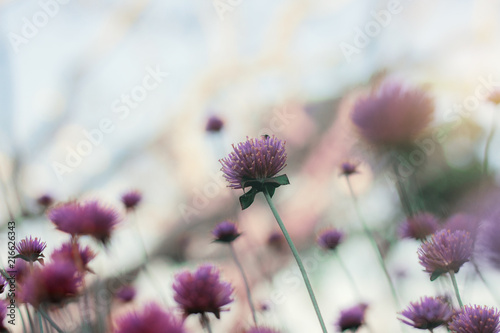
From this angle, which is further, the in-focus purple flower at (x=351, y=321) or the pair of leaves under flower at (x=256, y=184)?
the in-focus purple flower at (x=351, y=321)

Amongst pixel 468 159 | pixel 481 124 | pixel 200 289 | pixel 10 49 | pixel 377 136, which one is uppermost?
pixel 10 49

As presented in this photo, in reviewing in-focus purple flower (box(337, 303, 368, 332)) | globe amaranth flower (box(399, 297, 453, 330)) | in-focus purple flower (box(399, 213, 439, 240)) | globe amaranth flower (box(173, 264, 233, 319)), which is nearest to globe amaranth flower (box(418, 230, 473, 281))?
globe amaranth flower (box(399, 297, 453, 330))

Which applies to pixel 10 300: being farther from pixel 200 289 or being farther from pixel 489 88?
pixel 489 88

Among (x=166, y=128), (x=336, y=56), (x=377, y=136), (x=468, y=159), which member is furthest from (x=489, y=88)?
(x=166, y=128)

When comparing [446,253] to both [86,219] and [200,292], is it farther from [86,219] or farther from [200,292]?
[86,219]

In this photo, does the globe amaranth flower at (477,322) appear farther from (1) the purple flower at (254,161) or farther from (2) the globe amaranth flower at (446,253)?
(1) the purple flower at (254,161)

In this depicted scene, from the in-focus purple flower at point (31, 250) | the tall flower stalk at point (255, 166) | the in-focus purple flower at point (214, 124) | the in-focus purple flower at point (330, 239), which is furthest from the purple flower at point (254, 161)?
Result: the in-focus purple flower at point (214, 124)

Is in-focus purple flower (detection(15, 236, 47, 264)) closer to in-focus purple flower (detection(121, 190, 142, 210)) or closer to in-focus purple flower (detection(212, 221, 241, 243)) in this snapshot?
in-focus purple flower (detection(212, 221, 241, 243))
